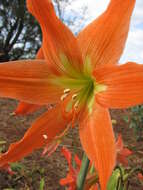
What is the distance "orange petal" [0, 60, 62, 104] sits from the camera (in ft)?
1.96

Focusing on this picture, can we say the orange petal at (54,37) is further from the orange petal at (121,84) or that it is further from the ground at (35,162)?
the ground at (35,162)

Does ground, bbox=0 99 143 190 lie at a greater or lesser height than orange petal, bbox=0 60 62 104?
lesser

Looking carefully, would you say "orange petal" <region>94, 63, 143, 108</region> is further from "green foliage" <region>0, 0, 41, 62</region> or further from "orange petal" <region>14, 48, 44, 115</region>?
"green foliage" <region>0, 0, 41, 62</region>

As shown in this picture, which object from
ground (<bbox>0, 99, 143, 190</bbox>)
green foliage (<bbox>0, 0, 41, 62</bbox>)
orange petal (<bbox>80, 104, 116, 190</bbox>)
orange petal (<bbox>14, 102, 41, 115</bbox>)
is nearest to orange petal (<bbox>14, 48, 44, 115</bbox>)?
orange petal (<bbox>14, 102, 41, 115</bbox>)

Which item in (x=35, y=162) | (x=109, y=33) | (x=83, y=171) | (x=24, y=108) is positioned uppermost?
(x=109, y=33)

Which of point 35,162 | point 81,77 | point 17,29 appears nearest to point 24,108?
point 81,77

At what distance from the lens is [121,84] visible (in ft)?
1.75

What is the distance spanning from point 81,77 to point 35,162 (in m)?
2.69

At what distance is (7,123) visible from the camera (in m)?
4.32

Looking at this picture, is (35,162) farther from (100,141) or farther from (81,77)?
(100,141)

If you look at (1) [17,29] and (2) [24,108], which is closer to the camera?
(2) [24,108]

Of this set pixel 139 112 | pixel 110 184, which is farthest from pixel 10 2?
pixel 110 184

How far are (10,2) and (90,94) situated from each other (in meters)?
15.4

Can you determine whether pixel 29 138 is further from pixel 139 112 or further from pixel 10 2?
pixel 10 2
